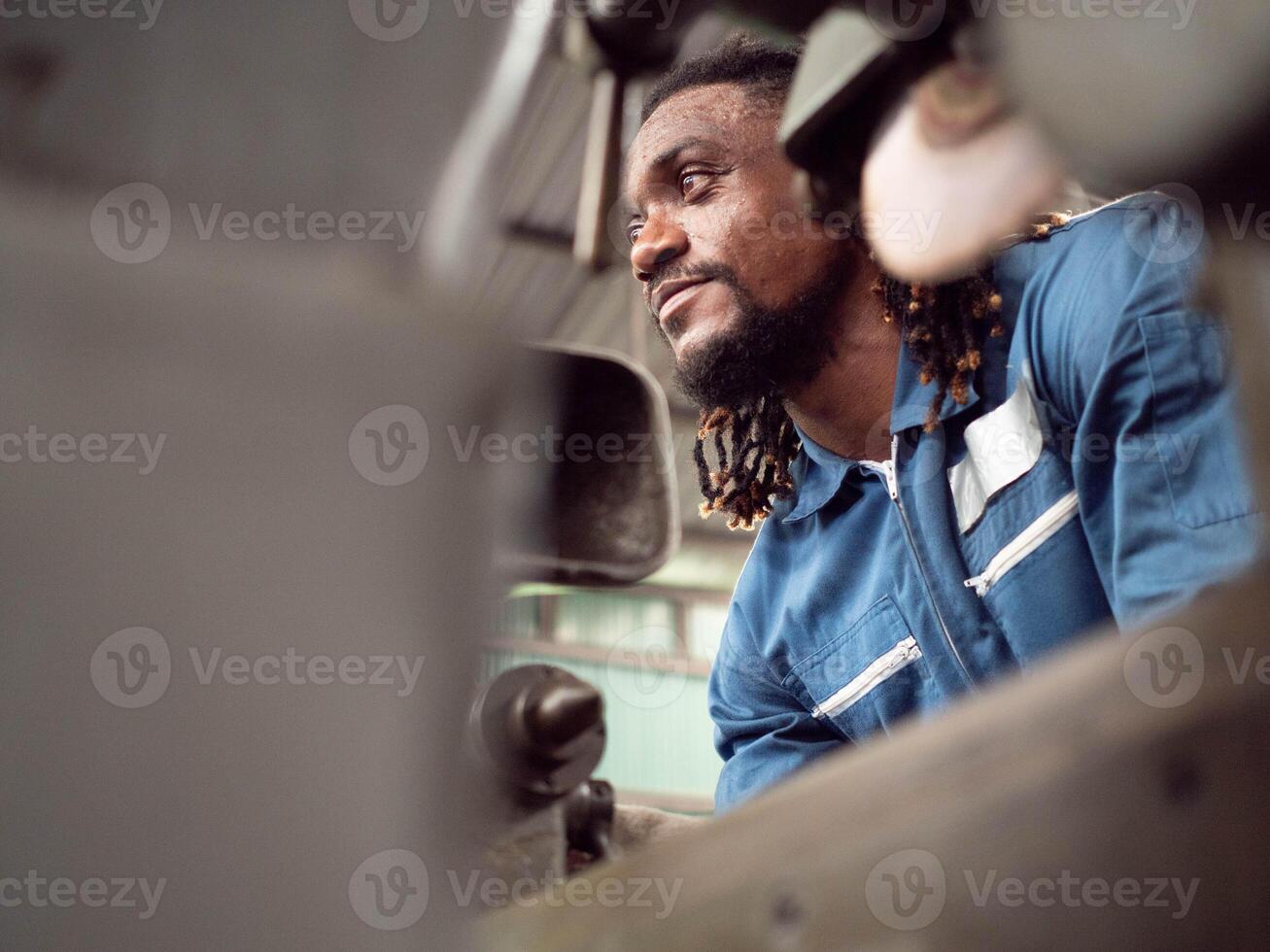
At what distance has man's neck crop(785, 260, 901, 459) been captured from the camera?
1182 millimetres

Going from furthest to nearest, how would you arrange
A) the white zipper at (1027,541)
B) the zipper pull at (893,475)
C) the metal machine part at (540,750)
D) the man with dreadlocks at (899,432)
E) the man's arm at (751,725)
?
the man's arm at (751,725) < the zipper pull at (893,475) < the white zipper at (1027,541) < the man with dreadlocks at (899,432) < the metal machine part at (540,750)

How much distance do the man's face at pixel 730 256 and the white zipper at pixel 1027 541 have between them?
33 centimetres

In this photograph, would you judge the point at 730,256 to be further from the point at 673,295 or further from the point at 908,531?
the point at 908,531

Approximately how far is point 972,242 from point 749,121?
104 cm

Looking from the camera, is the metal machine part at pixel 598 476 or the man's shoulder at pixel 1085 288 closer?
the metal machine part at pixel 598 476

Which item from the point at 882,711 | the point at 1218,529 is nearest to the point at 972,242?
the point at 1218,529

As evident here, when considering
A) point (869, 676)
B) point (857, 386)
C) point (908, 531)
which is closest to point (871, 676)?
point (869, 676)

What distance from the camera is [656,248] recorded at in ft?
3.91

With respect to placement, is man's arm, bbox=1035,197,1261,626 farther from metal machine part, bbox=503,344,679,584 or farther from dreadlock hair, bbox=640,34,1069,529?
metal machine part, bbox=503,344,679,584

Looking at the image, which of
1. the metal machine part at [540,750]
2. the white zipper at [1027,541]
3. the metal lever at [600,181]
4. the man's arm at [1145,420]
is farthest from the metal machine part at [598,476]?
the white zipper at [1027,541]

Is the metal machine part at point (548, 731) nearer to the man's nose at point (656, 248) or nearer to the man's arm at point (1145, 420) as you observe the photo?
the man's arm at point (1145, 420)

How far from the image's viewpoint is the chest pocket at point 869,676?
3.51 ft

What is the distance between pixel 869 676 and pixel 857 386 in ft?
1.04

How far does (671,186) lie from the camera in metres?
1.22
